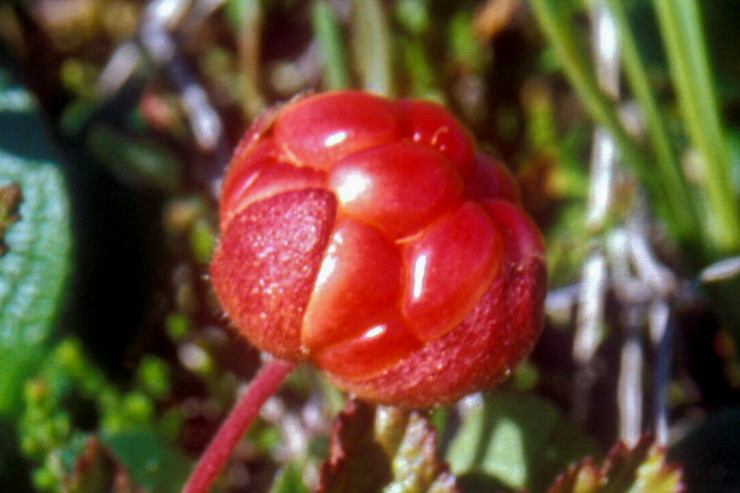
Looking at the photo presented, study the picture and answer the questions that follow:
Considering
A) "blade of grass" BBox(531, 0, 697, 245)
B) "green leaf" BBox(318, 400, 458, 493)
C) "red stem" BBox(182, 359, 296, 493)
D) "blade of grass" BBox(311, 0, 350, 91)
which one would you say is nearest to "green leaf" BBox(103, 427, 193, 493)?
"red stem" BBox(182, 359, 296, 493)

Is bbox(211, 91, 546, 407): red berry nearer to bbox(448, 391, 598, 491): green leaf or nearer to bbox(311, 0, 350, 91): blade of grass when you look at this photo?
bbox(448, 391, 598, 491): green leaf

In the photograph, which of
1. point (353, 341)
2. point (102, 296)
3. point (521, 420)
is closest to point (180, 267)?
point (102, 296)

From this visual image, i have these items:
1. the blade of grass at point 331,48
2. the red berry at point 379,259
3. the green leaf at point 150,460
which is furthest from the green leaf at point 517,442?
the blade of grass at point 331,48

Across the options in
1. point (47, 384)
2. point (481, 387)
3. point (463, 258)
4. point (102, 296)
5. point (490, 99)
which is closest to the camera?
point (463, 258)

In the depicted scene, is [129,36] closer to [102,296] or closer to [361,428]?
[102,296]

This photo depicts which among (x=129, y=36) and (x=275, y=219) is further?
(x=129, y=36)

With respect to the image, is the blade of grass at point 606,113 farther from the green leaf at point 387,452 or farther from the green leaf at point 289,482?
the green leaf at point 289,482

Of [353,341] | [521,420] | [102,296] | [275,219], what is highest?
[275,219]
